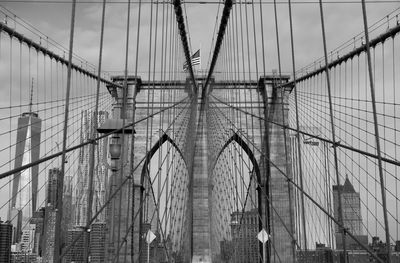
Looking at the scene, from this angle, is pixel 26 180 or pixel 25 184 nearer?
pixel 25 184

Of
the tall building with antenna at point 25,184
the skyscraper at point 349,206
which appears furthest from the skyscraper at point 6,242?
the skyscraper at point 349,206

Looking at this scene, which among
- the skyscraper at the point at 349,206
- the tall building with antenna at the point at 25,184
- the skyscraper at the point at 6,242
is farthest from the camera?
the skyscraper at the point at 349,206

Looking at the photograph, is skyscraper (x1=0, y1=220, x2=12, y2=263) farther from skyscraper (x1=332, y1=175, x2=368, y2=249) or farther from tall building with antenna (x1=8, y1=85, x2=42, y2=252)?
skyscraper (x1=332, y1=175, x2=368, y2=249)

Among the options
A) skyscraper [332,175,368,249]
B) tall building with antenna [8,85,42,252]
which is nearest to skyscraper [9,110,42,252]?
tall building with antenna [8,85,42,252]

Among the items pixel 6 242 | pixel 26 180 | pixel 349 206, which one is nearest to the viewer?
pixel 6 242

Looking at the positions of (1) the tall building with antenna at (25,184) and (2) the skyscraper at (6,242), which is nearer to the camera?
(1) the tall building with antenna at (25,184)

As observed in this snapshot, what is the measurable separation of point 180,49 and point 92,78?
328 cm

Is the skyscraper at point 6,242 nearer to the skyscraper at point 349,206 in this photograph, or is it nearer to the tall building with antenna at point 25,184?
the tall building with antenna at point 25,184

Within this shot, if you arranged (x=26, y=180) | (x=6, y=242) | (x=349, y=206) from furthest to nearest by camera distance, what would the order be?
(x=349, y=206)
(x=26, y=180)
(x=6, y=242)

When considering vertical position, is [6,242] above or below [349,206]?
below

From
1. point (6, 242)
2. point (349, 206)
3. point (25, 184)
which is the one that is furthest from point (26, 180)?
point (349, 206)

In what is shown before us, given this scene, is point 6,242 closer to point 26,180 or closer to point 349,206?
point 26,180

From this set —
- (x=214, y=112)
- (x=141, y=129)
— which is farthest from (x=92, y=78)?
(x=214, y=112)

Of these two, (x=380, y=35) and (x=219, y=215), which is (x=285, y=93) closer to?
(x=219, y=215)
